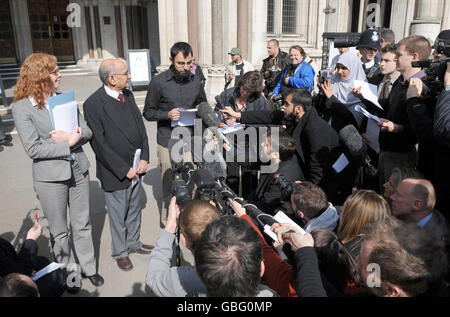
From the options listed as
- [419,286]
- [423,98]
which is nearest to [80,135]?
[419,286]

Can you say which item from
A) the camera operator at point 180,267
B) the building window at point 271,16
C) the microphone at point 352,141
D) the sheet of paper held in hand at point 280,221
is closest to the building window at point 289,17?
the building window at point 271,16

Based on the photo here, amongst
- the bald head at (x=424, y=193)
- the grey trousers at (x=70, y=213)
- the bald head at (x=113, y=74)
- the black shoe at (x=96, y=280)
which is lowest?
the black shoe at (x=96, y=280)

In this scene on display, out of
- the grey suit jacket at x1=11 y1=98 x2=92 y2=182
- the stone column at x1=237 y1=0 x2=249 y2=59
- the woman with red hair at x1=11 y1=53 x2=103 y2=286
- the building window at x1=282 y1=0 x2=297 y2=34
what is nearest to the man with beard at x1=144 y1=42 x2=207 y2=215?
the woman with red hair at x1=11 y1=53 x2=103 y2=286

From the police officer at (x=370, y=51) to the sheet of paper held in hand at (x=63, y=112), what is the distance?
10.8 ft

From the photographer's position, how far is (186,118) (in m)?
3.91

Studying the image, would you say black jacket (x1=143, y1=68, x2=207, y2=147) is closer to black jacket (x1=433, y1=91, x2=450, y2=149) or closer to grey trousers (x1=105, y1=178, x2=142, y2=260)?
grey trousers (x1=105, y1=178, x2=142, y2=260)

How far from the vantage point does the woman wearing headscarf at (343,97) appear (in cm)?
378

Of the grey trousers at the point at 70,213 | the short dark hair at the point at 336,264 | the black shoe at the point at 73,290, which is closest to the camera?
the short dark hair at the point at 336,264

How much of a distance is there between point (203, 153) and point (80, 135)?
1031mm

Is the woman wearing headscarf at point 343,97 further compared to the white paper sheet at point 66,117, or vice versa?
the woman wearing headscarf at point 343,97

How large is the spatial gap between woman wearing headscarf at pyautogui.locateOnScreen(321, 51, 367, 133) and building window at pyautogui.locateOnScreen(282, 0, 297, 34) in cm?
1147

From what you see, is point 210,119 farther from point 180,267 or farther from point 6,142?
point 6,142

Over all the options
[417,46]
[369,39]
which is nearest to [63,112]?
[417,46]

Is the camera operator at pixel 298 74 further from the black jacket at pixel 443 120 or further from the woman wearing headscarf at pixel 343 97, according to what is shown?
the black jacket at pixel 443 120
